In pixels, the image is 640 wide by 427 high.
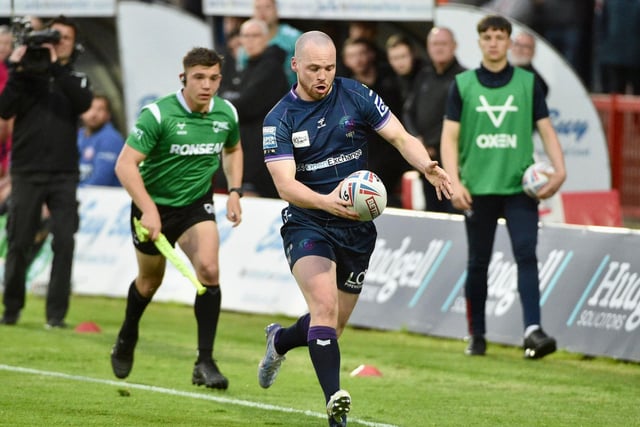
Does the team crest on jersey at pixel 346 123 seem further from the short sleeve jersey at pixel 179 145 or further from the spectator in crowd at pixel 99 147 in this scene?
the spectator in crowd at pixel 99 147

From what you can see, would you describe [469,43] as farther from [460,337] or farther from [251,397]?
[251,397]

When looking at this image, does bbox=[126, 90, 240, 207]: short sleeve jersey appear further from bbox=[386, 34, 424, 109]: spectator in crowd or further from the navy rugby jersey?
bbox=[386, 34, 424, 109]: spectator in crowd

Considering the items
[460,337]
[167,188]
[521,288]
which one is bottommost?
[460,337]

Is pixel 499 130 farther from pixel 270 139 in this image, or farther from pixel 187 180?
pixel 270 139

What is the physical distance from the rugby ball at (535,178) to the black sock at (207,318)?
2.84m

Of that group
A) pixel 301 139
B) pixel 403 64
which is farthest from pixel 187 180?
pixel 403 64

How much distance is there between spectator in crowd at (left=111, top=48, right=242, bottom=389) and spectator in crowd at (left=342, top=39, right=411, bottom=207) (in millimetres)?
5137

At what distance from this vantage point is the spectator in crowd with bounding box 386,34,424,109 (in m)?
15.4

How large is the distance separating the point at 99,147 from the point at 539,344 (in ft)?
24.2

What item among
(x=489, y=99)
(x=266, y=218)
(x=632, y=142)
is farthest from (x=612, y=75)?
(x=489, y=99)

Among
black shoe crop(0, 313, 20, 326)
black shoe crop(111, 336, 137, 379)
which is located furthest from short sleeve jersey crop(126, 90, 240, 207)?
black shoe crop(0, 313, 20, 326)

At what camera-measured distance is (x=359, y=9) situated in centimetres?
1592

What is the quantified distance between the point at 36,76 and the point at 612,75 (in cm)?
773

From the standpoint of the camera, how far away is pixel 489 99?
11.9m
